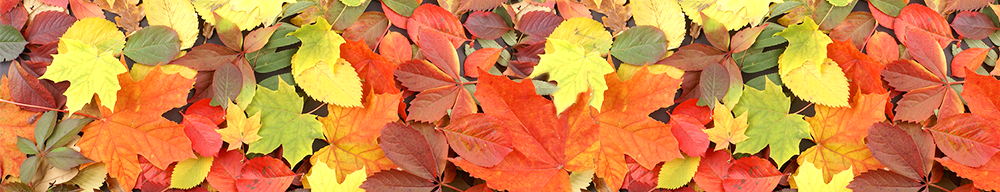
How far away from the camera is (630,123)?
26.5 inches

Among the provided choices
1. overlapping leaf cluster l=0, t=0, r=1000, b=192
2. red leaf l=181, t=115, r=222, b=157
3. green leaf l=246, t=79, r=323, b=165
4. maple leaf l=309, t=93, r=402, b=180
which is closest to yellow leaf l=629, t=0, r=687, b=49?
overlapping leaf cluster l=0, t=0, r=1000, b=192

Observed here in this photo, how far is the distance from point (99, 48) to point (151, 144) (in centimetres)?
17

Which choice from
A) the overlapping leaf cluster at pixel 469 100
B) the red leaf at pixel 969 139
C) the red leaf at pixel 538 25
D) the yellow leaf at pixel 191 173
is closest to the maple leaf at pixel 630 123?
the overlapping leaf cluster at pixel 469 100

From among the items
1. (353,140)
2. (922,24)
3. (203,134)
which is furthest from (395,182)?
(922,24)

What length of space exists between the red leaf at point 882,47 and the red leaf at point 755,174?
0.84 feet

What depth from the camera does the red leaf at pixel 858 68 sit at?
2.36 ft

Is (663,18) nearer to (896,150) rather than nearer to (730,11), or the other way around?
(730,11)

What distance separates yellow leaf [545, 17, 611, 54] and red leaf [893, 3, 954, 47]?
50 centimetres

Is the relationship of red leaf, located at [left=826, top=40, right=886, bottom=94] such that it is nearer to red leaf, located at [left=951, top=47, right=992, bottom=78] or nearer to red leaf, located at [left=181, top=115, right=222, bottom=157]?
red leaf, located at [left=951, top=47, right=992, bottom=78]

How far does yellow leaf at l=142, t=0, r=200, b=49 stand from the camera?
2.32 feet

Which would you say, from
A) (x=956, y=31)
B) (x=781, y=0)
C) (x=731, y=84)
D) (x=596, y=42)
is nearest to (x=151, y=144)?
(x=596, y=42)

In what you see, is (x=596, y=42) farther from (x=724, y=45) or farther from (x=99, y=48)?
(x=99, y=48)

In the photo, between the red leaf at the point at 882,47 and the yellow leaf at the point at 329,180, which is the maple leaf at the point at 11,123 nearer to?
the yellow leaf at the point at 329,180

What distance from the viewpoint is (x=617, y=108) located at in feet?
2.20
